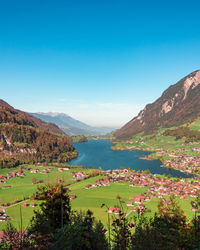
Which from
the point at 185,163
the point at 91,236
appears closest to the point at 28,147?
the point at 185,163

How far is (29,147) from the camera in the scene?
17550 cm

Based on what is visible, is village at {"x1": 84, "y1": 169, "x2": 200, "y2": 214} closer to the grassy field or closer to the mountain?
the grassy field

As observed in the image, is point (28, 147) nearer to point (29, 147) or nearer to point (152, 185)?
point (29, 147)

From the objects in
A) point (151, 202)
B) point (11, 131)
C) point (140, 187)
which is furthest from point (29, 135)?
point (151, 202)

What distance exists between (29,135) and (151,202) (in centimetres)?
16273

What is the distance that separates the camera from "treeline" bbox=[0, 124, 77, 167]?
15750cm

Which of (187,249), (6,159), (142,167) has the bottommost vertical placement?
(142,167)

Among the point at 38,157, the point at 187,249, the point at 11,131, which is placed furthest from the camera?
the point at 11,131

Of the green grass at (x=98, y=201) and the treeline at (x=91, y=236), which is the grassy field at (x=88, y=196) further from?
the treeline at (x=91, y=236)

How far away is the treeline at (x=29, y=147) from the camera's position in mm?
157500

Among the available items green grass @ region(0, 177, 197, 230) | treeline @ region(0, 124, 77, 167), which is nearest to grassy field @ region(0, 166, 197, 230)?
green grass @ region(0, 177, 197, 230)

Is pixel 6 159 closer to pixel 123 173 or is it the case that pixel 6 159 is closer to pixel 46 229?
pixel 123 173

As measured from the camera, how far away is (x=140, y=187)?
276 ft

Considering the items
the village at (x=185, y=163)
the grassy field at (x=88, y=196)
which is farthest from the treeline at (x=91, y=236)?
the village at (x=185, y=163)
